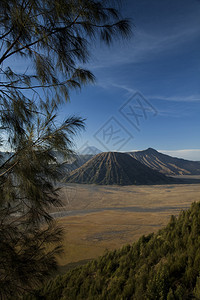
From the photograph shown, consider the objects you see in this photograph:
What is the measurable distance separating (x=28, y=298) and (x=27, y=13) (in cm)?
487

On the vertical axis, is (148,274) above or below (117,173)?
below

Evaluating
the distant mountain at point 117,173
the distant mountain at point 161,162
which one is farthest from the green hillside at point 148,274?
the distant mountain at point 161,162

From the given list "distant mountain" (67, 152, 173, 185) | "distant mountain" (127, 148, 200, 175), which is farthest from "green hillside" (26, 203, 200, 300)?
"distant mountain" (127, 148, 200, 175)

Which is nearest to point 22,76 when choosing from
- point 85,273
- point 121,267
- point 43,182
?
point 43,182

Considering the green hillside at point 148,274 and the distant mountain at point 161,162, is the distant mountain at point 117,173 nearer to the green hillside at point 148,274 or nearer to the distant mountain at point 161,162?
the distant mountain at point 161,162

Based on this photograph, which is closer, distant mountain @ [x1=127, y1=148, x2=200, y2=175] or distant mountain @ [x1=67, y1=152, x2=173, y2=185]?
distant mountain @ [x1=67, y1=152, x2=173, y2=185]

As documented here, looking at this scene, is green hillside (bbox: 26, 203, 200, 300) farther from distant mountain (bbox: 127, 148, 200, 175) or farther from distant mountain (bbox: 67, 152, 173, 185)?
distant mountain (bbox: 127, 148, 200, 175)

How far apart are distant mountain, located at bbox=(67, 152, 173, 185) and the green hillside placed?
150ft

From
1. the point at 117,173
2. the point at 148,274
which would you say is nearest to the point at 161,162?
the point at 117,173

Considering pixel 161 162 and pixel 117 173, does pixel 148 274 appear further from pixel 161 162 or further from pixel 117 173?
pixel 161 162

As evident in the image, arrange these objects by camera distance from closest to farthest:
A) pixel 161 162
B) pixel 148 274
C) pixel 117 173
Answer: pixel 148 274 < pixel 117 173 < pixel 161 162

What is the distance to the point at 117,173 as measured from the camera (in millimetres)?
60438

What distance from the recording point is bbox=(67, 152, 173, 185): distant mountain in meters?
55.7

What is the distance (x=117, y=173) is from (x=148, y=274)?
57.6 meters
